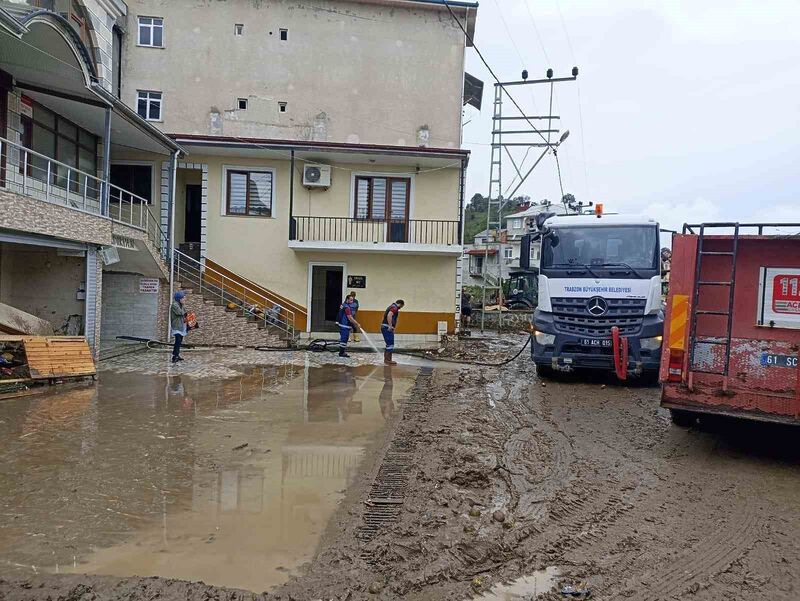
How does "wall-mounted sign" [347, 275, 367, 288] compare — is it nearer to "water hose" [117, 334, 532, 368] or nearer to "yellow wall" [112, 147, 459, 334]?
"yellow wall" [112, 147, 459, 334]

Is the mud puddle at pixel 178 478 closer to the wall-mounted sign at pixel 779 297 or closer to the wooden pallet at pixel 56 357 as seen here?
the wooden pallet at pixel 56 357

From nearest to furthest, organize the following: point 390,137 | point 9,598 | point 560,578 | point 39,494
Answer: point 9,598 < point 560,578 < point 39,494 < point 390,137

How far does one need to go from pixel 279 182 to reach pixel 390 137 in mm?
5848

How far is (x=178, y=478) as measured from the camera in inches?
216

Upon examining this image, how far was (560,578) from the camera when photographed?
3.71m

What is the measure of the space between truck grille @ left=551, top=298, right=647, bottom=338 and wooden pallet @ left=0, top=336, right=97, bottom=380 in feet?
29.2

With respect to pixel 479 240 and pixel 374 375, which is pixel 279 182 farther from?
pixel 479 240

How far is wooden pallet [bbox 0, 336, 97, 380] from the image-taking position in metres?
9.86

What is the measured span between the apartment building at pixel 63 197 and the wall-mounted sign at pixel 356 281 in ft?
19.5

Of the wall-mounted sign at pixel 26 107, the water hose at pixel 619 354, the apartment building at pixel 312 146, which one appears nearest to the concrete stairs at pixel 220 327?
the apartment building at pixel 312 146

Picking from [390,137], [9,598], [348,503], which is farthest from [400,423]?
[390,137]

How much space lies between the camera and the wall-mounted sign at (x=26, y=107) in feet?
43.3

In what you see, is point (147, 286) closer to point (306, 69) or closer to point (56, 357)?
point (56, 357)

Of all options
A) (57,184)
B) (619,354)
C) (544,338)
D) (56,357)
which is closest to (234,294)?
(57,184)
